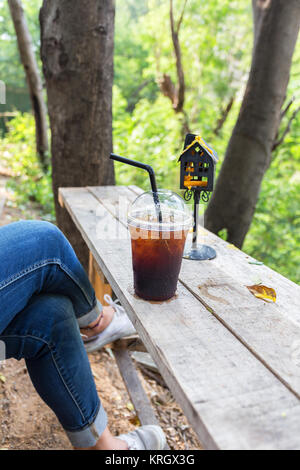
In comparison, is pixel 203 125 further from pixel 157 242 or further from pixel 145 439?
pixel 157 242

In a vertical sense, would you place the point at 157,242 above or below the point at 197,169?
below

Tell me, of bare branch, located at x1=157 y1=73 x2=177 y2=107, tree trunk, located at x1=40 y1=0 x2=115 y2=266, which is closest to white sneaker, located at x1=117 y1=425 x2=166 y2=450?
tree trunk, located at x1=40 y1=0 x2=115 y2=266

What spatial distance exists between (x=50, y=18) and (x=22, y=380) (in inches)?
71.5

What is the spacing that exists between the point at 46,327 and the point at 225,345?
0.52m

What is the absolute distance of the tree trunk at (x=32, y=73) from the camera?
4691mm

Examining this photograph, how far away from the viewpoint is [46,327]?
102cm

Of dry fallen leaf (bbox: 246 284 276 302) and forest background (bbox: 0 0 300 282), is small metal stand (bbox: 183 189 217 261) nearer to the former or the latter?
dry fallen leaf (bbox: 246 284 276 302)

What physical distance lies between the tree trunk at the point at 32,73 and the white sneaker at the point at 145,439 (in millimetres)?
4879

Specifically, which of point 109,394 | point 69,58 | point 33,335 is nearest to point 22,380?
point 109,394

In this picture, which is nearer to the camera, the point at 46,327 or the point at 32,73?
the point at 46,327

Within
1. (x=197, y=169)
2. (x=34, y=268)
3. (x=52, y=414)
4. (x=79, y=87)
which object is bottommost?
(x=52, y=414)

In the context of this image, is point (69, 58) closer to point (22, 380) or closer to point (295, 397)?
point (22, 380)

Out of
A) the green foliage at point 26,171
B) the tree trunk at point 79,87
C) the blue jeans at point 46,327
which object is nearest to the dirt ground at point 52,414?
the blue jeans at point 46,327

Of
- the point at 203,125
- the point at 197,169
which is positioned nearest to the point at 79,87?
the point at 197,169
